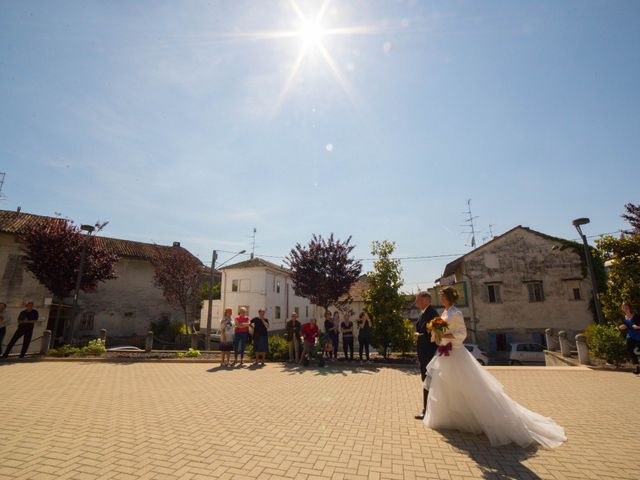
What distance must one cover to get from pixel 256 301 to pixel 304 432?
94.1ft

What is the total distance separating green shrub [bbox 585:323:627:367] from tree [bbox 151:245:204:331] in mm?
24221

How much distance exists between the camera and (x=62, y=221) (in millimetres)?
17156

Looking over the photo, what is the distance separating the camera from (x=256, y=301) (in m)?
31.9

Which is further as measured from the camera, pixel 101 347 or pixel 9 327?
pixel 9 327

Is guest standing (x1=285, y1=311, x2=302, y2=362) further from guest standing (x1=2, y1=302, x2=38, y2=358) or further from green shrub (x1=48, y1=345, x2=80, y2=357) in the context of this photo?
guest standing (x1=2, y1=302, x2=38, y2=358)

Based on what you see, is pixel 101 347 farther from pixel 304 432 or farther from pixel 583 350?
pixel 583 350

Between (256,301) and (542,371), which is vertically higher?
(256,301)

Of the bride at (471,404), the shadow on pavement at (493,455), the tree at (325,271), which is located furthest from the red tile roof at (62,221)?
the shadow on pavement at (493,455)

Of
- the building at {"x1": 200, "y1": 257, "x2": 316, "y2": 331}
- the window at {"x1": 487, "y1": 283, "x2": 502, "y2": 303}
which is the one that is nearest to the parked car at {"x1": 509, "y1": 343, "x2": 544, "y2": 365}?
the window at {"x1": 487, "y1": 283, "x2": 502, "y2": 303}

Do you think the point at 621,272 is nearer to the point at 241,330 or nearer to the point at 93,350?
the point at 241,330

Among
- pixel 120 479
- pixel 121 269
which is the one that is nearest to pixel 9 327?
pixel 121 269

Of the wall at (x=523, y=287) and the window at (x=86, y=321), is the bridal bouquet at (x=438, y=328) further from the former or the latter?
the window at (x=86, y=321)

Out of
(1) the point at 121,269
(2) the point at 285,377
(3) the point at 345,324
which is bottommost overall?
(2) the point at 285,377

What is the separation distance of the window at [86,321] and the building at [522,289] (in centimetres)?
3086
